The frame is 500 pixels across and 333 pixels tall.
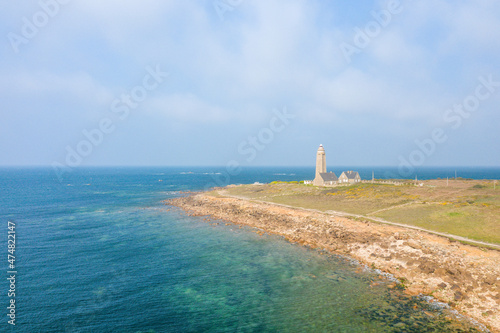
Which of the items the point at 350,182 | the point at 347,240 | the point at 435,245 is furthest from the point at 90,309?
the point at 350,182

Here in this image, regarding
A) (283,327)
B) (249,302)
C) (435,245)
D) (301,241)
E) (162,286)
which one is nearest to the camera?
(283,327)

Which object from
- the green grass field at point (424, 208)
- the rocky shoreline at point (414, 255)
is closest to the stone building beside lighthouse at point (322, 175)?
the green grass field at point (424, 208)

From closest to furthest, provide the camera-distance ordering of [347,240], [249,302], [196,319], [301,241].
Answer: [196,319]
[249,302]
[347,240]
[301,241]

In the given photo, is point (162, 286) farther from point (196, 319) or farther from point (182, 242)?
point (182, 242)

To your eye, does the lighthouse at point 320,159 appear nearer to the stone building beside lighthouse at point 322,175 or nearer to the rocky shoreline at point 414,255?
the stone building beside lighthouse at point 322,175

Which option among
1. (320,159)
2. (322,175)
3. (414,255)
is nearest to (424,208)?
(414,255)

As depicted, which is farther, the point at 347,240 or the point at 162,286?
the point at 347,240

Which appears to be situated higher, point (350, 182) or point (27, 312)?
point (350, 182)
